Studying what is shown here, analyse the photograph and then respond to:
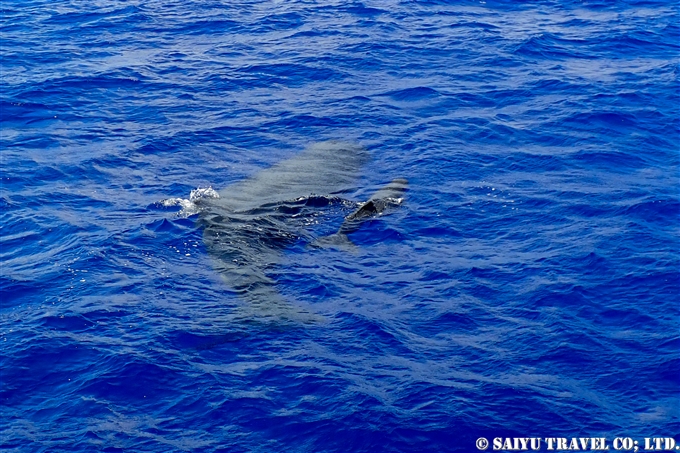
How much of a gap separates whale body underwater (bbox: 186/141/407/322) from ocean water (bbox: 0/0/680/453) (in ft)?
1.01

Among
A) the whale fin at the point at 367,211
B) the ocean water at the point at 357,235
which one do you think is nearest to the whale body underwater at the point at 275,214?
the whale fin at the point at 367,211

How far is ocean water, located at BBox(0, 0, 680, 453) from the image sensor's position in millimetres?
16234

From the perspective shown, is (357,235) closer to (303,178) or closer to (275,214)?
(275,214)

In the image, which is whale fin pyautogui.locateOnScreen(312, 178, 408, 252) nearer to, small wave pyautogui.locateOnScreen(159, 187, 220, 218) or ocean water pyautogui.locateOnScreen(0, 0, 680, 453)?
ocean water pyautogui.locateOnScreen(0, 0, 680, 453)

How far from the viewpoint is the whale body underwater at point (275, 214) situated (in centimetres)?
1948

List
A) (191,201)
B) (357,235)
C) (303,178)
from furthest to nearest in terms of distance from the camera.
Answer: (303,178), (191,201), (357,235)

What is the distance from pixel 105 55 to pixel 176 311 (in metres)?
17.2

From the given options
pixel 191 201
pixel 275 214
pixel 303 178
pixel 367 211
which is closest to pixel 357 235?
pixel 367 211

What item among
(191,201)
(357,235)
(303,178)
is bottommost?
(357,235)

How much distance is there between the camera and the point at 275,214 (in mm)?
22641

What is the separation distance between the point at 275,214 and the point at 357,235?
2.20 meters

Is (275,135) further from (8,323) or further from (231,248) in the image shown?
(8,323)

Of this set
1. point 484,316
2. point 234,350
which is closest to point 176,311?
point 234,350

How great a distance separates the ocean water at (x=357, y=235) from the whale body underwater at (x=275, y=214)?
307 mm
